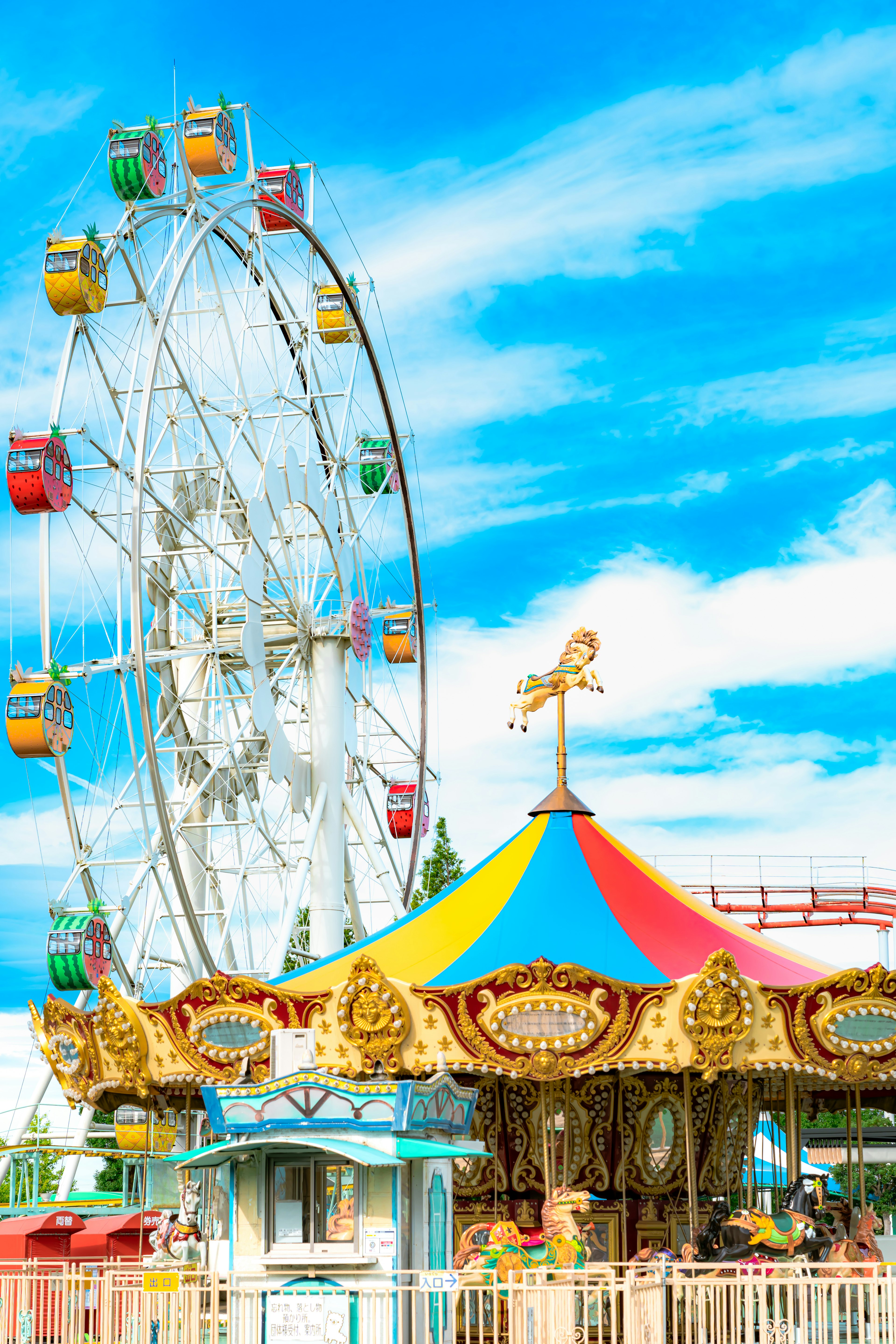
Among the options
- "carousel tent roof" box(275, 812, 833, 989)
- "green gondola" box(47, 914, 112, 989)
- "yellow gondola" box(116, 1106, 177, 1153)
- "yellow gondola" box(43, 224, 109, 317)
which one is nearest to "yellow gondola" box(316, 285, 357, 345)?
"yellow gondola" box(43, 224, 109, 317)

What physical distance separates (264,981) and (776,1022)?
15.0 feet

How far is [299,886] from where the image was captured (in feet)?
73.3

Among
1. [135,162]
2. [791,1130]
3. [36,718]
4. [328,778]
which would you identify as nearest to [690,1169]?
[791,1130]

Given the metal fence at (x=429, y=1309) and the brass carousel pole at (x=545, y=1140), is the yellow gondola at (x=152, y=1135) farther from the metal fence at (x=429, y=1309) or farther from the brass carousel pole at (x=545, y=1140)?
the metal fence at (x=429, y=1309)

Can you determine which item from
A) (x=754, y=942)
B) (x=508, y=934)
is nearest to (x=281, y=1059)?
(x=508, y=934)

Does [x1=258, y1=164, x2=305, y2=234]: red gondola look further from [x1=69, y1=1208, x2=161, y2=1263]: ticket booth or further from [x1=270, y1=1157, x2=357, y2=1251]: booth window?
[x1=270, y1=1157, x2=357, y2=1251]: booth window

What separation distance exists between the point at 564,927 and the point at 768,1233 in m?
3.57

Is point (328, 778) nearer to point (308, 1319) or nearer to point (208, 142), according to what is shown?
point (208, 142)

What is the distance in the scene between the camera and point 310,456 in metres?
23.9

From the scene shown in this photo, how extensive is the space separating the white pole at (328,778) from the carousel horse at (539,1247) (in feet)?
38.7

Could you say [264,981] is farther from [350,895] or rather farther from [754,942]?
A: [350,895]

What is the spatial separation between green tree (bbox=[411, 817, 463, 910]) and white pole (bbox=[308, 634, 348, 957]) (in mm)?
10976

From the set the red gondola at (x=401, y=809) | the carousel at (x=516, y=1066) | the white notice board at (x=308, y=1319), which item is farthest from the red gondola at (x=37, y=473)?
the white notice board at (x=308, y=1319)

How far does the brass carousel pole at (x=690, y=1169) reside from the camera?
45.2ft
